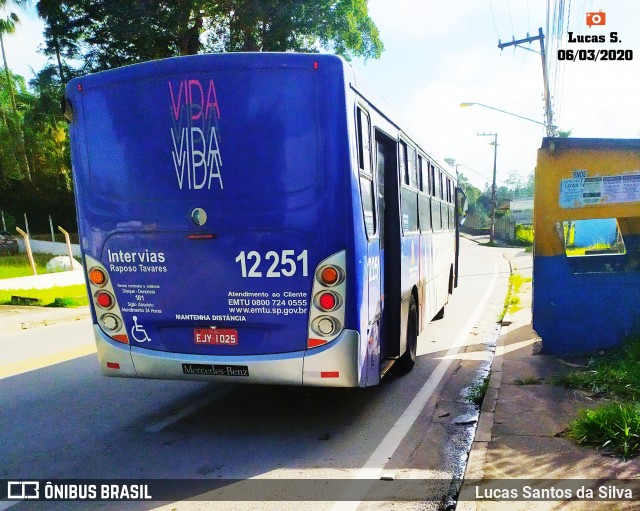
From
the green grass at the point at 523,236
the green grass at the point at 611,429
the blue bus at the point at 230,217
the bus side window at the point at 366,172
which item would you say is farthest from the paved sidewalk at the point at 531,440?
the green grass at the point at 523,236

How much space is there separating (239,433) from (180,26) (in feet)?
73.6

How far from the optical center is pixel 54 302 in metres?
16.3

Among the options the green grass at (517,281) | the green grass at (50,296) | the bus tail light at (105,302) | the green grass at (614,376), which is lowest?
the green grass at (517,281)

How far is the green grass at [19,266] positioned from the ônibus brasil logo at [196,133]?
61.7ft

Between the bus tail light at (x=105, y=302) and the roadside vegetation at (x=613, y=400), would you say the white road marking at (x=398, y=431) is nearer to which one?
the roadside vegetation at (x=613, y=400)

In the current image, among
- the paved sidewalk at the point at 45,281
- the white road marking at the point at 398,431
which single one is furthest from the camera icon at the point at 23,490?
the paved sidewalk at the point at 45,281

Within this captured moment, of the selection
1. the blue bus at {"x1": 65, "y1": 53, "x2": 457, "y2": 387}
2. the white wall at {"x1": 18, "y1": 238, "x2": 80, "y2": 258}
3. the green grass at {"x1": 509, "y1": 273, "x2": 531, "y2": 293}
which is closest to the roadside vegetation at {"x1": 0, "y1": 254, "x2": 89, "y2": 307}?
the white wall at {"x1": 18, "y1": 238, "x2": 80, "y2": 258}

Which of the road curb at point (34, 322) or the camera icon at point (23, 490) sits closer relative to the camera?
the camera icon at point (23, 490)

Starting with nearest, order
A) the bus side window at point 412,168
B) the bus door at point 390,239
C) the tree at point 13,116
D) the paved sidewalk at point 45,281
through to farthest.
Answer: the bus door at point 390,239 < the bus side window at point 412,168 < the paved sidewalk at point 45,281 < the tree at point 13,116

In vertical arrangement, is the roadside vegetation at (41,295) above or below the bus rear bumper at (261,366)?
below

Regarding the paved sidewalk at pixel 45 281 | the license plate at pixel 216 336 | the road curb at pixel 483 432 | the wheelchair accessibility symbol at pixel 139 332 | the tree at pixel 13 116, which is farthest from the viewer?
the tree at pixel 13 116

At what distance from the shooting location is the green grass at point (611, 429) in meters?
4.62

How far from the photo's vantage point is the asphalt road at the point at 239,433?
4465mm

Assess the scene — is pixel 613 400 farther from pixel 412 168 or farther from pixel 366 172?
pixel 412 168
